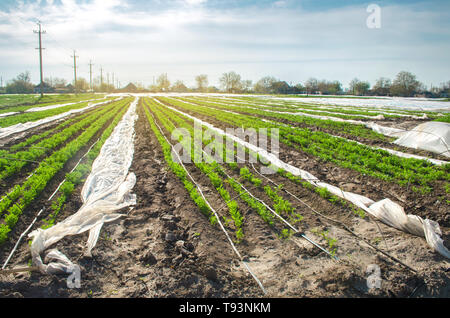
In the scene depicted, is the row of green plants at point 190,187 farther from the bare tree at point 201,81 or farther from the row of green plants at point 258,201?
the bare tree at point 201,81

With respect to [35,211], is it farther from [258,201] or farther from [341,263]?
[341,263]

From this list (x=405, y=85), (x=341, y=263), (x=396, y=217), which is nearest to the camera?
(x=341, y=263)

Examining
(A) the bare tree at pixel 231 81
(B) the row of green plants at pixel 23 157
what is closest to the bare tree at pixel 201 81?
(A) the bare tree at pixel 231 81

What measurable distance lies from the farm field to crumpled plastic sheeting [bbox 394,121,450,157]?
214 millimetres

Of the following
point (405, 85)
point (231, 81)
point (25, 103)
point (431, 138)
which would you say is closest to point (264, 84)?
point (231, 81)

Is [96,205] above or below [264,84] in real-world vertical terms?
below

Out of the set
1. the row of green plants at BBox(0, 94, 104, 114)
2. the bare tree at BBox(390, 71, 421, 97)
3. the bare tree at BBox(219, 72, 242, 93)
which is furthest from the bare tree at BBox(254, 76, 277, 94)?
the row of green plants at BBox(0, 94, 104, 114)

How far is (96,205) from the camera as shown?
6.25 m

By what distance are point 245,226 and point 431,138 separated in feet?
29.2

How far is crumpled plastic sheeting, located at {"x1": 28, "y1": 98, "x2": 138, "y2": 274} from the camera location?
4480mm

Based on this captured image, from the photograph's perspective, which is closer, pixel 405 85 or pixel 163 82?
pixel 405 85

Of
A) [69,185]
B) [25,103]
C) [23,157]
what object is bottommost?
[69,185]

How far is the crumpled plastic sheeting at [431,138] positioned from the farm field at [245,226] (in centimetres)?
21

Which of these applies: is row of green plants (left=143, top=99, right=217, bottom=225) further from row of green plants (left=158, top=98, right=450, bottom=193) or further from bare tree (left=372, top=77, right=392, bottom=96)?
bare tree (left=372, top=77, right=392, bottom=96)
